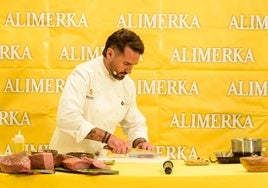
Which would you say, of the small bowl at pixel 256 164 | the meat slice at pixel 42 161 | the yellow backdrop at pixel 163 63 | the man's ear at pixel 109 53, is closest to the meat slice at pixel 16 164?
the meat slice at pixel 42 161

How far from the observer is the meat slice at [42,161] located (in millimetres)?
2254

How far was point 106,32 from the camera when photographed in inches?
150

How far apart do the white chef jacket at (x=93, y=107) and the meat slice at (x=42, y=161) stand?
0.74 meters

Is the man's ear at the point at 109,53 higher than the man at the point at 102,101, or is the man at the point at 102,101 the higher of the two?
the man's ear at the point at 109,53

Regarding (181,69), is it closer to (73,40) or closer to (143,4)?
(143,4)

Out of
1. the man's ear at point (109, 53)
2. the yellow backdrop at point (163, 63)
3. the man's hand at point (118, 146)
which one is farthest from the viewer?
the yellow backdrop at point (163, 63)

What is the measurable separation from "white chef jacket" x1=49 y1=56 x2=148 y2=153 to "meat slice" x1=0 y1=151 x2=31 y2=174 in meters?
0.78

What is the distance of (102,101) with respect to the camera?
3295 mm

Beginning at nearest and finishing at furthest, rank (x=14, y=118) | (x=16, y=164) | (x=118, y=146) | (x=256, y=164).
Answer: (x=16, y=164) → (x=256, y=164) → (x=118, y=146) → (x=14, y=118)

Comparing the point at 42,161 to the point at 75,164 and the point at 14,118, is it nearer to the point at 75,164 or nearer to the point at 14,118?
the point at 75,164

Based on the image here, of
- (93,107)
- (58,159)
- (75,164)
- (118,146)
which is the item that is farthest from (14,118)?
(75,164)

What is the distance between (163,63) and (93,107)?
777mm

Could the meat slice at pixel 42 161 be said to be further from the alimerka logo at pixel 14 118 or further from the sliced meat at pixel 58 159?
the alimerka logo at pixel 14 118

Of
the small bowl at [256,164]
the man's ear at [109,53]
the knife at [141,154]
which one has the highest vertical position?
the man's ear at [109,53]
